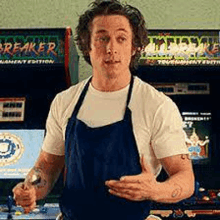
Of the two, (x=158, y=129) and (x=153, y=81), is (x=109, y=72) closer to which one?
(x=158, y=129)

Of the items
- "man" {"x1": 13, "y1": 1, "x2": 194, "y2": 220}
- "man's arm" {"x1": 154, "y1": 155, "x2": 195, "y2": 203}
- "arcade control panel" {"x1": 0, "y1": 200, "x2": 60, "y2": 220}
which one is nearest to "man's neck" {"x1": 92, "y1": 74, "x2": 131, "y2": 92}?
"man" {"x1": 13, "y1": 1, "x2": 194, "y2": 220}

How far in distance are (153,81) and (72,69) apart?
0.41 metres

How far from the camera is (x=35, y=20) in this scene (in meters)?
2.83

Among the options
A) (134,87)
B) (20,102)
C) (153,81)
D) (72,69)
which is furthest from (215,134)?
(134,87)

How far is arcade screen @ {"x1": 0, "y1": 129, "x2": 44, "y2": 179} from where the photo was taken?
2.20m

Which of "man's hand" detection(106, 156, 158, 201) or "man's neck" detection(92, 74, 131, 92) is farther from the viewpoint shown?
"man's neck" detection(92, 74, 131, 92)

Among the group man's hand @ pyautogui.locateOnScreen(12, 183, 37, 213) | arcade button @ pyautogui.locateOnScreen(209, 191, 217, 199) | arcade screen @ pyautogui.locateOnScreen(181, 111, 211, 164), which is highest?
arcade screen @ pyautogui.locateOnScreen(181, 111, 211, 164)

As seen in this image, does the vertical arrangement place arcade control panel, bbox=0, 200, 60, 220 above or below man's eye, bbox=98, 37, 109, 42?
below

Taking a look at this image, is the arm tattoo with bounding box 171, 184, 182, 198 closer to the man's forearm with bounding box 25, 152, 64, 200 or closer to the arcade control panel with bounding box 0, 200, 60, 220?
the man's forearm with bounding box 25, 152, 64, 200

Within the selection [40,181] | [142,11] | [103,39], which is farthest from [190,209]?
[142,11]

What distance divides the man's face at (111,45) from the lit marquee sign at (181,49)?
39.4 inches

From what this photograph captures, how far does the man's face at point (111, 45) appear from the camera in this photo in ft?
3.43

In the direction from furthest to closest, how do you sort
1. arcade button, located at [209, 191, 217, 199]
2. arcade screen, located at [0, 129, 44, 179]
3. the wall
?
1. the wall
2. arcade screen, located at [0, 129, 44, 179]
3. arcade button, located at [209, 191, 217, 199]

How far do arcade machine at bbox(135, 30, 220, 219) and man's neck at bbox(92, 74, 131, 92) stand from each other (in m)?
0.96
